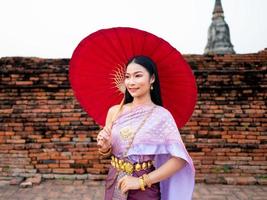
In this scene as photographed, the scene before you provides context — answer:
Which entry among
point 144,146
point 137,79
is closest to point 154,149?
point 144,146

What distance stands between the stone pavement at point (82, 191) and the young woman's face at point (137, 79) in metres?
2.91

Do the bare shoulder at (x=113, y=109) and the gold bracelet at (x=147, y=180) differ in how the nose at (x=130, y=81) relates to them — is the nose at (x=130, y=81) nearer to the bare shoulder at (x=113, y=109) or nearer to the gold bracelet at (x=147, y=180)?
the bare shoulder at (x=113, y=109)

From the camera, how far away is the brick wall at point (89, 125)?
5223 mm

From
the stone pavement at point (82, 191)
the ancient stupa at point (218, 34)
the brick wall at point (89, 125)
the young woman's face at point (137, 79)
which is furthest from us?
the ancient stupa at point (218, 34)

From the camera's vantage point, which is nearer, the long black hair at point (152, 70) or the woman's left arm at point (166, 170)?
the woman's left arm at point (166, 170)

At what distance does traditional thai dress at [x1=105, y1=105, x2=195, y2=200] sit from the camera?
169 cm

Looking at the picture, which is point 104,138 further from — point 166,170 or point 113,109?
point 166,170

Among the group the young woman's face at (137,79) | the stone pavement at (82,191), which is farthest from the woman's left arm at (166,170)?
the stone pavement at (82,191)

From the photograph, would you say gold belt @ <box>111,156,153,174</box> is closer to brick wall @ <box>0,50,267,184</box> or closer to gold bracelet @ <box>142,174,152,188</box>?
gold bracelet @ <box>142,174,152,188</box>

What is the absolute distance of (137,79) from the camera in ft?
5.76

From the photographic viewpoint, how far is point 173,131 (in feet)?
5.57

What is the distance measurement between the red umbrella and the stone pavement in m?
2.65

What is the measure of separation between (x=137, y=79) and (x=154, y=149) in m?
0.37

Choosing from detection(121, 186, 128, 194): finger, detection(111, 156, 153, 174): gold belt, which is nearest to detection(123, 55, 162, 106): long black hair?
detection(111, 156, 153, 174): gold belt
